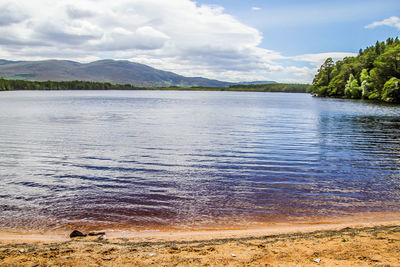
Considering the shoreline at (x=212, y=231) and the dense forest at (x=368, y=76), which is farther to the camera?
the dense forest at (x=368, y=76)

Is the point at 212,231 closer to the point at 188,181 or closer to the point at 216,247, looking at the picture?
the point at 216,247

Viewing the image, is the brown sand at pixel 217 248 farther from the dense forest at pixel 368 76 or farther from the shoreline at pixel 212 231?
the dense forest at pixel 368 76

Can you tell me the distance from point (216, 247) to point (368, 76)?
4816 inches

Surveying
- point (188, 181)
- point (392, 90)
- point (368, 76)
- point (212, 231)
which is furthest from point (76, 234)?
point (368, 76)

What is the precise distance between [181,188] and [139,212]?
3.14 m

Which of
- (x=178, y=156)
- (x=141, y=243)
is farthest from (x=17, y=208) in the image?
(x=178, y=156)

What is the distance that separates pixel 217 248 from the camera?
26.1ft

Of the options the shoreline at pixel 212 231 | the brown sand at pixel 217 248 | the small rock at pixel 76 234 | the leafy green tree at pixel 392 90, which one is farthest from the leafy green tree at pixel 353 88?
the small rock at pixel 76 234

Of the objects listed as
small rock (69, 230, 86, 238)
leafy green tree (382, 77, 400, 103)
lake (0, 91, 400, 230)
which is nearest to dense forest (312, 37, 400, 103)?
leafy green tree (382, 77, 400, 103)

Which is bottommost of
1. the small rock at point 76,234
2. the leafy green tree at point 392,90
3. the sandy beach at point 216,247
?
the small rock at point 76,234

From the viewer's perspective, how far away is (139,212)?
1148cm

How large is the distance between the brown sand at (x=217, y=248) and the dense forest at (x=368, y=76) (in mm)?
97977

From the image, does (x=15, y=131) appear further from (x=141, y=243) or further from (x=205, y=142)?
(x=141, y=243)

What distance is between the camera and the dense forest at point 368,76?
314ft
